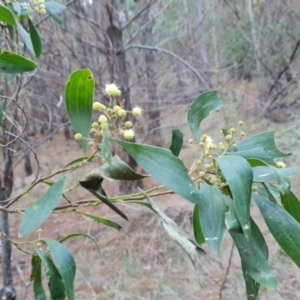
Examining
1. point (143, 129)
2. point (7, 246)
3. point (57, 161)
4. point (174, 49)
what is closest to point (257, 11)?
point (174, 49)

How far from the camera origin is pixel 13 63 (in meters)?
0.48

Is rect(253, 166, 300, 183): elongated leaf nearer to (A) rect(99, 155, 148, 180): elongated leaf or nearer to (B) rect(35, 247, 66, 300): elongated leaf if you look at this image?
(A) rect(99, 155, 148, 180): elongated leaf

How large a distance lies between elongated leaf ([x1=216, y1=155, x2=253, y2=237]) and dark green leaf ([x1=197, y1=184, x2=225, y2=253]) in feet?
0.08

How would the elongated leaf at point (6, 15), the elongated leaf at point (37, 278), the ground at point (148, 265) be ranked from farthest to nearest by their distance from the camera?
1. the ground at point (148, 265)
2. the elongated leaf at point (37, 278)
3. the elongated leaf at point (6, 15)

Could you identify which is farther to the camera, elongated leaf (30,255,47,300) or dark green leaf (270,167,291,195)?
elongated leaf (30,255,47,300)

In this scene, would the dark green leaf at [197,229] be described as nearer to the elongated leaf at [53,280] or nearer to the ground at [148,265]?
the elongated leaf at [53,280]

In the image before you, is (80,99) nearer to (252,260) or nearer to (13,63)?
(13,63)

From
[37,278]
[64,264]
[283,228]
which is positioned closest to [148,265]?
[37,278]

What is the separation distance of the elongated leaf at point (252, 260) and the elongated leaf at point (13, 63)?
317 mm

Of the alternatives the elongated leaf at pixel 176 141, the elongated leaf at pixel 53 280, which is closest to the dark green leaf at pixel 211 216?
the elongated leaf at pixel 176 141

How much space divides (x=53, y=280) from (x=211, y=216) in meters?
0.26

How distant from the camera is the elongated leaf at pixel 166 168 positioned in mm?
351

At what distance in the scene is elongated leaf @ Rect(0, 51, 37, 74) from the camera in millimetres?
479

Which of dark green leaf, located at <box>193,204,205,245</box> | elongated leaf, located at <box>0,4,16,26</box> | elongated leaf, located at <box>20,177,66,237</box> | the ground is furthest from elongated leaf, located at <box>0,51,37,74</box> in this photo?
the ground
